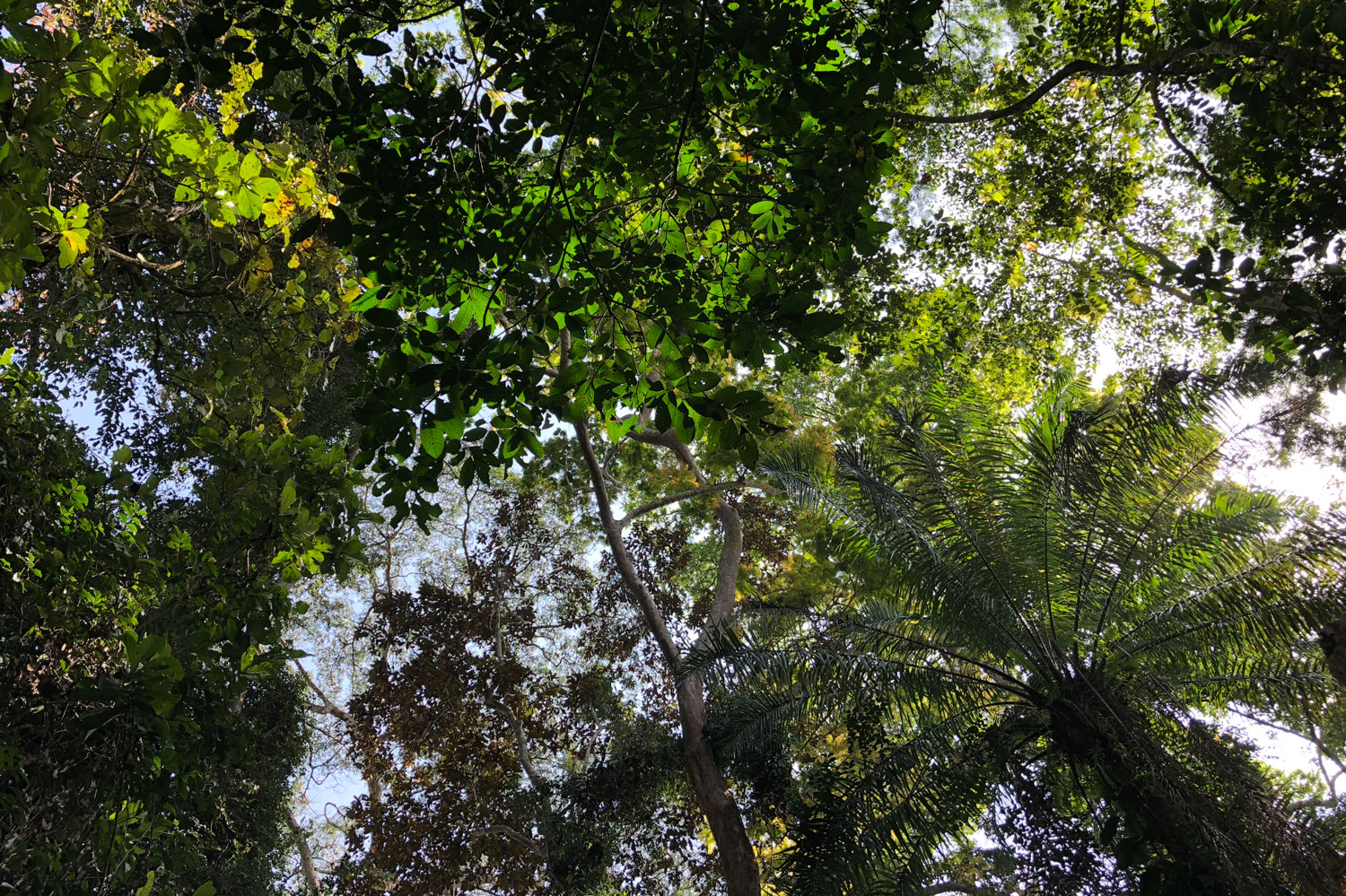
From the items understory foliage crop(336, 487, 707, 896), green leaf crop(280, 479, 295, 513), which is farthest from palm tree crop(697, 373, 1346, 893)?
green leaf crop(280, 479, 295, 513)

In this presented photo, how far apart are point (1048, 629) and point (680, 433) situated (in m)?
6.42

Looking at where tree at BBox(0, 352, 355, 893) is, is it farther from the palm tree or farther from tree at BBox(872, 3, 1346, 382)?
the palm tree

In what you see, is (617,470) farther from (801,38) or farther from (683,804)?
(801,38)

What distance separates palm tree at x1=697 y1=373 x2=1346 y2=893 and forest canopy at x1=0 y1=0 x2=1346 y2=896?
49mm

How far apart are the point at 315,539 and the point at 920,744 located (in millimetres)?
5726

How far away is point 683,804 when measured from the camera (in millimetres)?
9828

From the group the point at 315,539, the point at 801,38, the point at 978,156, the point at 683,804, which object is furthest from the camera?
the point at 683,804

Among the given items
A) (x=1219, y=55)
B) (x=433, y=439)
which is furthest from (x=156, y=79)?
(x=1219, y=55)

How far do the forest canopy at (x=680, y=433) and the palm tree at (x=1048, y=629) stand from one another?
1.9 inches

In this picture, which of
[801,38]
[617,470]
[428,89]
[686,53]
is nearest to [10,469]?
[428,89]

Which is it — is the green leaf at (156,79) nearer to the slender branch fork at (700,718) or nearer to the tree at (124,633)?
the tree at (124,633)

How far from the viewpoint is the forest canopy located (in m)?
2.27

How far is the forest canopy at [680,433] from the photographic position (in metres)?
2.27

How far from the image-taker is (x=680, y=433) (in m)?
1.95
